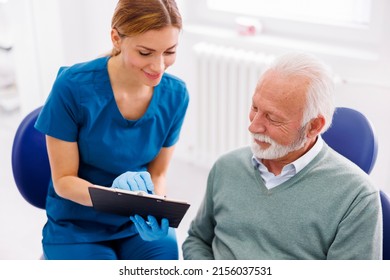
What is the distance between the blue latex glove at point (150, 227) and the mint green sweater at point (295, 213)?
0.34ft

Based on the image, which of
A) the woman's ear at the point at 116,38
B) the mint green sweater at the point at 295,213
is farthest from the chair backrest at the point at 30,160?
the mint green sweater at the point at 295,213

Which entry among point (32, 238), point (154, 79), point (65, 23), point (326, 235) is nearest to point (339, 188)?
point (326, 235)

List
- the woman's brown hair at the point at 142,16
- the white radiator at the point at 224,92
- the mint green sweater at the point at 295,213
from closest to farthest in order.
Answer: the mint green sweater at the point at 295,213
the woman's brown hair at the point at 142,16
the white radiator at the point at 224,92

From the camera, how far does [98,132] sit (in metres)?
1.74

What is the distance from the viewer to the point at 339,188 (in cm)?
152

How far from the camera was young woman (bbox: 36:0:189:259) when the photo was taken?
1.63 metres

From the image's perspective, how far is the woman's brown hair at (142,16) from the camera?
1571 mm

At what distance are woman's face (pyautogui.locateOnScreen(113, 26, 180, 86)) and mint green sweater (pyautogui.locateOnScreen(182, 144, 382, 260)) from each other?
33cm

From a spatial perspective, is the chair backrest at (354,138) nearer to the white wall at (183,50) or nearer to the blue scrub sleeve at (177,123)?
the blue scrub sleeve at (177,123)

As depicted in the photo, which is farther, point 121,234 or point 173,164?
point 173,164

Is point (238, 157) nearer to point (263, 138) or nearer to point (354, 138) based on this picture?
point (263, 138)

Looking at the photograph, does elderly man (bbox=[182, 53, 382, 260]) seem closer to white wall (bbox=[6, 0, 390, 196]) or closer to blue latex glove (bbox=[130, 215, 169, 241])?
blue latex glove (bbox=[130, 215, 169, 241])
